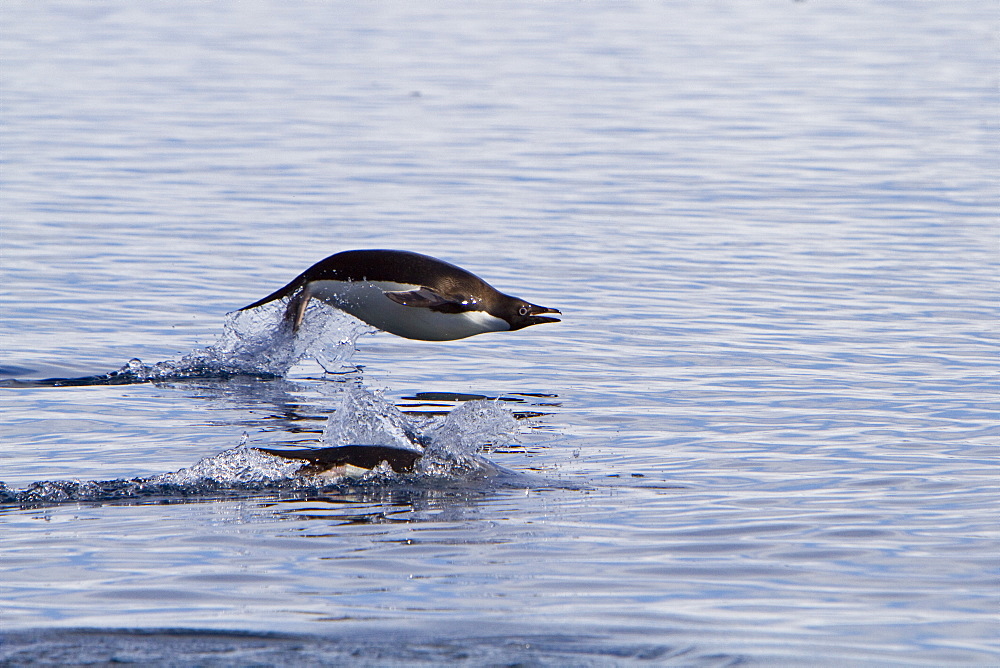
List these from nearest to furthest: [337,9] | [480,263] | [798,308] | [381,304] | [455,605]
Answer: [455,605] < [381,304] < [798,308] < [480,263] < [337,9]

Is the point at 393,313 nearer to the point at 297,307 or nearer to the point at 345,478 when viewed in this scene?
the point at 297,307

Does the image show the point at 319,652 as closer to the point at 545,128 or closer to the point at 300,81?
the point at 545,128

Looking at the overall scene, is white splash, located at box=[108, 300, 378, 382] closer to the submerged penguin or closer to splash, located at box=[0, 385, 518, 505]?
the submerged penguin

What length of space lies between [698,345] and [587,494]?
4573 millimetres

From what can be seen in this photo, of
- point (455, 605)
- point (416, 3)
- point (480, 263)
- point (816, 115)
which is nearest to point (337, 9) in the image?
point (416, 3)

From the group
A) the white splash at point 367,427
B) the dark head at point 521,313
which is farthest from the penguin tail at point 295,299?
the white splash at point 367,427

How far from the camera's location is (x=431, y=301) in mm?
11047

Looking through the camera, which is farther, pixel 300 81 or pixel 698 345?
pixel 300 81

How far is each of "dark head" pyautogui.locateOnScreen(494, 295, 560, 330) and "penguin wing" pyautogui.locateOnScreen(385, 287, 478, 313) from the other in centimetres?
31

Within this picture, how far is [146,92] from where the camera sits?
32062 mm

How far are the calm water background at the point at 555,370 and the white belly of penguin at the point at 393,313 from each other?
423 millimetres

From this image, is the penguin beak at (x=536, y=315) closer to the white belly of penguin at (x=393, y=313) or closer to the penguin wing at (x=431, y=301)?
the white belly of penguin at (x=393, y=313)

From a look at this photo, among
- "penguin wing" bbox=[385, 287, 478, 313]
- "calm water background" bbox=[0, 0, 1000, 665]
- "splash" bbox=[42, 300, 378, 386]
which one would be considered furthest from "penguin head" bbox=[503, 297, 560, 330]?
"splash" bbox=[42, 300, 378, 386]

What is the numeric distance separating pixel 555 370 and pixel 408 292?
147 cm
